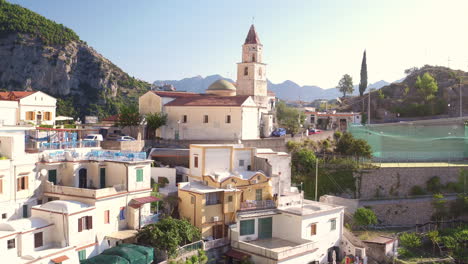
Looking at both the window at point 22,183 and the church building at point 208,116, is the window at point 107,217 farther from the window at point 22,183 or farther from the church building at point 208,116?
the church building at point 208,116

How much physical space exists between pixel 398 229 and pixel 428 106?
42.7 metres

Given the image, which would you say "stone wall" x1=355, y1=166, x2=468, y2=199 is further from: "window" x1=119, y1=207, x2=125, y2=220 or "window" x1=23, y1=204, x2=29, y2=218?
"window" x1=23, y1=204, x2=29, y2=218

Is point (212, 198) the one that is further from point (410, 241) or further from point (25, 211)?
point (410, 241)

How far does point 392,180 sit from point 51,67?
2662 inches

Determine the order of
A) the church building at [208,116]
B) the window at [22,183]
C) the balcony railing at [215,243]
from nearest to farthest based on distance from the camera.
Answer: the window at [22,183], the balcony railing at [215,243], the church building at [208,116]

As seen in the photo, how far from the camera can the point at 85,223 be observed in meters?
22.5

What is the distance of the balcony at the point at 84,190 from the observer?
23344 mm

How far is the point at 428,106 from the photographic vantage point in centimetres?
7456

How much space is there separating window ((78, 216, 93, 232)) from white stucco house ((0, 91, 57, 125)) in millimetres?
16139

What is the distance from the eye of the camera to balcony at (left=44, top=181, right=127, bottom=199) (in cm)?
2334

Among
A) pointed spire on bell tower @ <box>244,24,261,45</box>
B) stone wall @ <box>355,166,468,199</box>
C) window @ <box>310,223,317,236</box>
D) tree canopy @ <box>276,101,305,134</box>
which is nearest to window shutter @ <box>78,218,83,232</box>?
window @ <box>310,223,317,236</box>

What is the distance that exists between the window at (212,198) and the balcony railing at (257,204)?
1.73 m

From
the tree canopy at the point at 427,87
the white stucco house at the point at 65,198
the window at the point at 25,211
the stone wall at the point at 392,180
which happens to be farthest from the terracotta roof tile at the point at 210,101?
the tree canopy at the point at 427,87

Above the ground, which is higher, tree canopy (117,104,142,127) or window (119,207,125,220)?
tree canopy (117,104,142,127)
